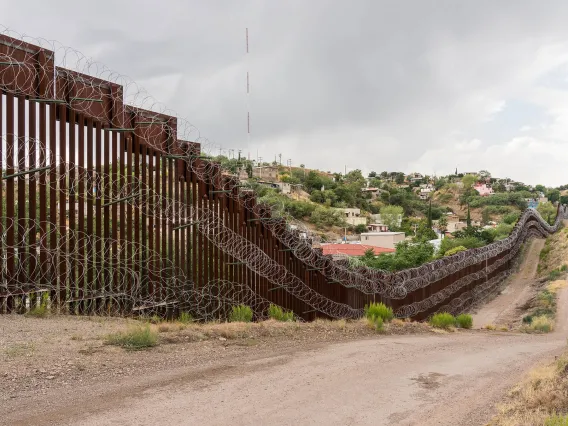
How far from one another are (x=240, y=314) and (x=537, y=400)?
279 inches

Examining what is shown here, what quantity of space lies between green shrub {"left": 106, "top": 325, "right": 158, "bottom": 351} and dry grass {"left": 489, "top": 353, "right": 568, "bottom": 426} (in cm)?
461

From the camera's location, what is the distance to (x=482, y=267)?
114 feet

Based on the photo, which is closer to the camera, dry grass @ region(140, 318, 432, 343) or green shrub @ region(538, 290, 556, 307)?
dry grass @ region(140, 318, 432, 343)

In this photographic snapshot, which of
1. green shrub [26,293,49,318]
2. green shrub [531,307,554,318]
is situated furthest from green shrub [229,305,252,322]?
green shrub [531,307,554,318]

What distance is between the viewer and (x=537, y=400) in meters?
6.05

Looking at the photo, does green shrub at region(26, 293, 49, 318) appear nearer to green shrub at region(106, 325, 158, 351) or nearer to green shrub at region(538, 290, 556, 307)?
green shrub at region(106, 325, 158, 351)

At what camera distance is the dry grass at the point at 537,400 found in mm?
5484

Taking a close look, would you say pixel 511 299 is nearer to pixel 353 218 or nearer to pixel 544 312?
pixel 544 312

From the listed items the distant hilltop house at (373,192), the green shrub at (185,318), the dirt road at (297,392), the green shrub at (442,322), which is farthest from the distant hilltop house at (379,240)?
the distant hilltop house at (373,192)

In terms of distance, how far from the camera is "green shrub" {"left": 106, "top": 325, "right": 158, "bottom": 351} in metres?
7.59

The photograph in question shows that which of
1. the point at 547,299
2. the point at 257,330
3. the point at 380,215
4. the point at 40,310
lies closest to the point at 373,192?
the point at 380,215

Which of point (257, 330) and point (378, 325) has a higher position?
point (257, 330)

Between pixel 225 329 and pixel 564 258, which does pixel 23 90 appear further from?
pixel 564 258

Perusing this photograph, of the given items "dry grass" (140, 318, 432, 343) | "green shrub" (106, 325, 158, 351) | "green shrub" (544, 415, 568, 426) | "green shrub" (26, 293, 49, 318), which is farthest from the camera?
"dry grass" (140, 318, 432, 343)
